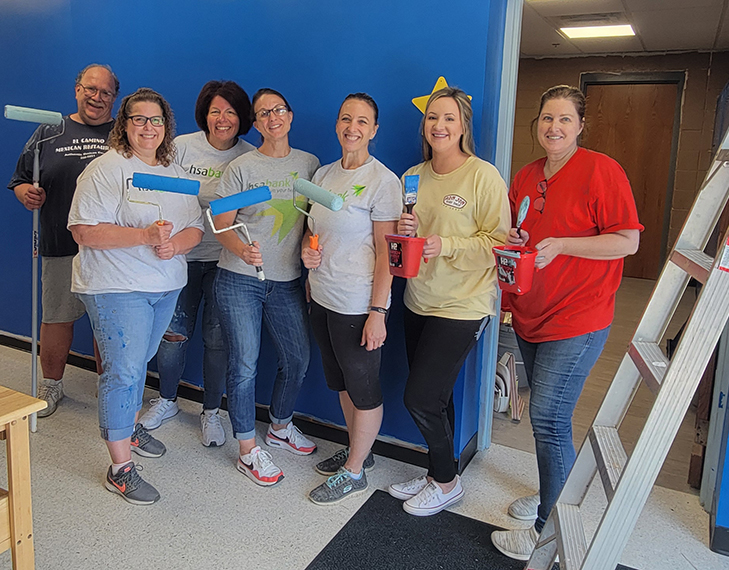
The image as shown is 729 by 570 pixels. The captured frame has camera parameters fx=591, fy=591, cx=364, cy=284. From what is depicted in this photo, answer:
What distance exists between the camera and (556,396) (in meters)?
1.88

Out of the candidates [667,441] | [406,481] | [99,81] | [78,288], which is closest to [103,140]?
[99,81]

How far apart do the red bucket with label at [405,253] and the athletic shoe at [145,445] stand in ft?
4.79

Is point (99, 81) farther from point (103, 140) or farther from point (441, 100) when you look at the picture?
point (441, 100)

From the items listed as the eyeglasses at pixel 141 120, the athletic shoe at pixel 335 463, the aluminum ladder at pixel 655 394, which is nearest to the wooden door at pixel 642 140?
the athletic shoe at pixel 335 463

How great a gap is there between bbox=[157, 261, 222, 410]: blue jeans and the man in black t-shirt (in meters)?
0.65

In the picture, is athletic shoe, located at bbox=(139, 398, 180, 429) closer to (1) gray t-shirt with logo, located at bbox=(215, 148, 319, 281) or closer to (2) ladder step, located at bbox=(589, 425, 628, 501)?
(1) gray t-shirt with logo, located at bbox=(215, 148, 319, 281)

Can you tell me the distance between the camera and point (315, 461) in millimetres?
2600

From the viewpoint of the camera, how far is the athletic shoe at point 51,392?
3.01 m

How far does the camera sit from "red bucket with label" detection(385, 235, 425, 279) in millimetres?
1837

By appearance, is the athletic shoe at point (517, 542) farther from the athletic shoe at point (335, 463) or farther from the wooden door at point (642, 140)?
the wooden door at point (642, 140)

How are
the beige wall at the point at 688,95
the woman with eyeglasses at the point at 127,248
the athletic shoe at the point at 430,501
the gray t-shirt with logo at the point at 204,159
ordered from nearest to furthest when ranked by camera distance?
the woman with eyeglasses at the point at 127,248
the athletic shoe at the point at 430,501
the gray t-shirt with logo at the point at 204,159
the beige wall at the point at 688,95

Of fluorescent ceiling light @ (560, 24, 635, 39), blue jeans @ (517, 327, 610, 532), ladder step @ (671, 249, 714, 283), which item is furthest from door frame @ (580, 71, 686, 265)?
ladder step @ (671, 249, 714, 283)

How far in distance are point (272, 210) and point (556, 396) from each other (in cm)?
124

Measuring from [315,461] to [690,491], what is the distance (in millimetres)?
1564
